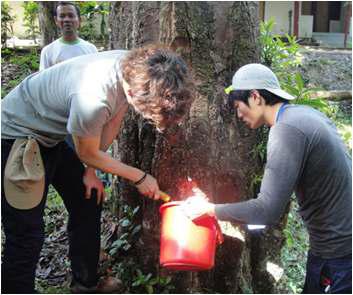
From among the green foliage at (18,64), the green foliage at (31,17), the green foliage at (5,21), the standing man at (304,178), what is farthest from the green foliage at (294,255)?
the green foliage at (31,17)

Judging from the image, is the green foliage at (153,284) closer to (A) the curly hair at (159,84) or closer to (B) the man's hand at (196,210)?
(B) the man's hand at (196,210)

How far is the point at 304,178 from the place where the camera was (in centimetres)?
238

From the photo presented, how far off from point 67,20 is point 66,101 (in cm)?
284

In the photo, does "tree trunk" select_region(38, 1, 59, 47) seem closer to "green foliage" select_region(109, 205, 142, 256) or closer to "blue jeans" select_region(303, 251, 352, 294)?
"green foliage" select_region(109, 205, 142, 256)

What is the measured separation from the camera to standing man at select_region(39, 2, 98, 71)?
16.3 ft

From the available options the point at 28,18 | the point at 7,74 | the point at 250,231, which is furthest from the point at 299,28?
the point at 250,231

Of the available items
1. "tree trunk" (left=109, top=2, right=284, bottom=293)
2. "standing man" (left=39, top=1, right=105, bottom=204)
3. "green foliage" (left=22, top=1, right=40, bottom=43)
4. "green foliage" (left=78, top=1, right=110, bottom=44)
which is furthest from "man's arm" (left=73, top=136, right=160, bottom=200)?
"green foliage" (left=22, top=1, right=40, bottom=43)

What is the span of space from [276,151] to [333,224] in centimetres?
53

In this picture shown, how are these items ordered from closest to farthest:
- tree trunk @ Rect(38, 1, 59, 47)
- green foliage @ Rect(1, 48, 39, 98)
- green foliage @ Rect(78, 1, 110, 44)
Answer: green foliage @ Rect(1, 48, 39, 98)
tree trunk @ Rect(38, 1, 59, 47)
green foliage @ Rect(78, 1, 110, 44)

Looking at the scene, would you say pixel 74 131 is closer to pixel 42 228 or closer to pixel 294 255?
pixel 42 228

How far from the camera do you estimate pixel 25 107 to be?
2.69 metres

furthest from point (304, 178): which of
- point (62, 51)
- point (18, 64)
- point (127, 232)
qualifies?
point (18, 64)

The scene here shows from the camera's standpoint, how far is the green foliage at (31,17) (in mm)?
11492

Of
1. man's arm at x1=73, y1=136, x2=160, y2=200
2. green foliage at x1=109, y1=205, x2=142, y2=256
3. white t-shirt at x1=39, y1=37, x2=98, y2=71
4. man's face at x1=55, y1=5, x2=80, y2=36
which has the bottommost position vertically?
green foliage at x1=109, y1=205, x2=142, y2=256
